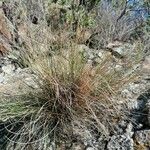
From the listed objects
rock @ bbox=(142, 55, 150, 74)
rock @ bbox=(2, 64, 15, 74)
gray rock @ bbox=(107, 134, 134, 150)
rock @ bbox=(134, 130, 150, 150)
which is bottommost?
rock @ bbox=(2, 64, 15, 74)

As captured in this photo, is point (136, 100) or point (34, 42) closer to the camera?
point (136, 100)

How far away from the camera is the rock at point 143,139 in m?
2.97

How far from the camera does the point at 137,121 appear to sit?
10.5 feet

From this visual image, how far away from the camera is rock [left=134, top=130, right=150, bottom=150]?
297 centimetres

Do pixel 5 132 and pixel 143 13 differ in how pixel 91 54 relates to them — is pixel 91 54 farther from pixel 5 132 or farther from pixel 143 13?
pixel 143 13

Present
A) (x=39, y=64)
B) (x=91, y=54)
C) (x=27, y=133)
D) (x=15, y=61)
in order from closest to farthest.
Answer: (x=27, y=133) → (x=39, y=64) → (x=91, y=54) → (x=15, y=61)

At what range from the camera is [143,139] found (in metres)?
3.00

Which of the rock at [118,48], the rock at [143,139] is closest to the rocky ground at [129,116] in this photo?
the rock at [143,139]

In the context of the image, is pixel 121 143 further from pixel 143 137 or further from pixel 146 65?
pixel 146 65

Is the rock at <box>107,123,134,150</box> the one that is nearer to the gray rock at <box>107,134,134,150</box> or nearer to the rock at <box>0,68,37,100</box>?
the gray rock at <box>107,134,134,150</box>

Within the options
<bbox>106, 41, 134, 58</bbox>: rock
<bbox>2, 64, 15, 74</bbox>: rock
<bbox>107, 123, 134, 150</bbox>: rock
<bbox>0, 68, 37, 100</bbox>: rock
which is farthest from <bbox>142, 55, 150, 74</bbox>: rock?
<bbox>2, 64, 15, 74</bbox>: rock

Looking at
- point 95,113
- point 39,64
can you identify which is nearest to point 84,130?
point 95,113

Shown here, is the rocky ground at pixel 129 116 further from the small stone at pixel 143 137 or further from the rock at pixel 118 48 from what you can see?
the rock at pixel 118 48

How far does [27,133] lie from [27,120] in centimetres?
11
